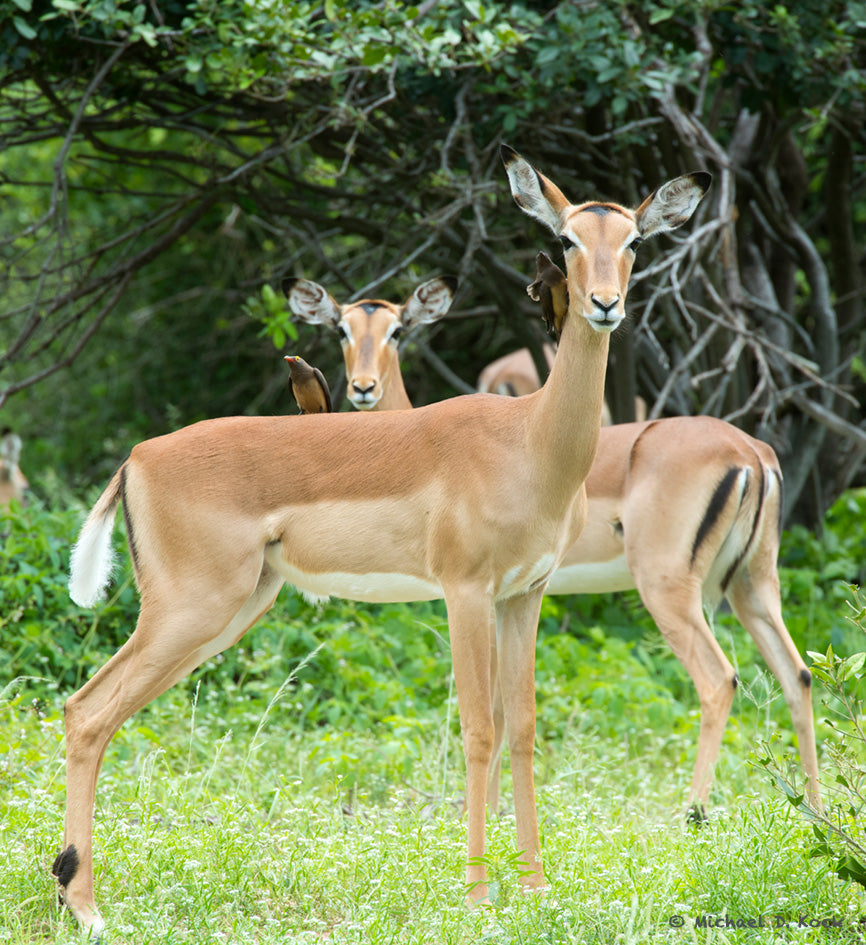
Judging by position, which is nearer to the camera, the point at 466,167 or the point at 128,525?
the point at 128,525

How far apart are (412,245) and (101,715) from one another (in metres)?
4.27

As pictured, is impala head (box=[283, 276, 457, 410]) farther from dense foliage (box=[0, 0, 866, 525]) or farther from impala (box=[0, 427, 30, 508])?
impala (box=[0, 427, 30, 508])

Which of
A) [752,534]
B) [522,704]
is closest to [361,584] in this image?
[522,704]

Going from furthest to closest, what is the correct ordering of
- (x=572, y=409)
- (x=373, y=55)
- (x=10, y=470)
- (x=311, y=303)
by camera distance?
(x=10, y=470)
(x=311, y=303)
(x=373, y=55)
(x=572, y=409)

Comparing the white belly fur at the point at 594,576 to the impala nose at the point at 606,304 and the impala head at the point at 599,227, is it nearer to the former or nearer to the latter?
the impala head at the point at 599,227

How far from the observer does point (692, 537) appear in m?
4.71

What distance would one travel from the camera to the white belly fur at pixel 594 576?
499cm

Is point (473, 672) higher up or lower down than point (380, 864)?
higher up

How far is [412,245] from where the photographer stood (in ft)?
22.3

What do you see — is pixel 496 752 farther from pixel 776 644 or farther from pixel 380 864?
pixel 776 644

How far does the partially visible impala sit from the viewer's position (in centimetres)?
458

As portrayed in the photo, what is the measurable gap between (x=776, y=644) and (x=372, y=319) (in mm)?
2165

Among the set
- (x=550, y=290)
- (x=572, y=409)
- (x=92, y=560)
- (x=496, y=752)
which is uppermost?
(x=550, y=290)

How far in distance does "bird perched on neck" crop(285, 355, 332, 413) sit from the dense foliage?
1.50m
